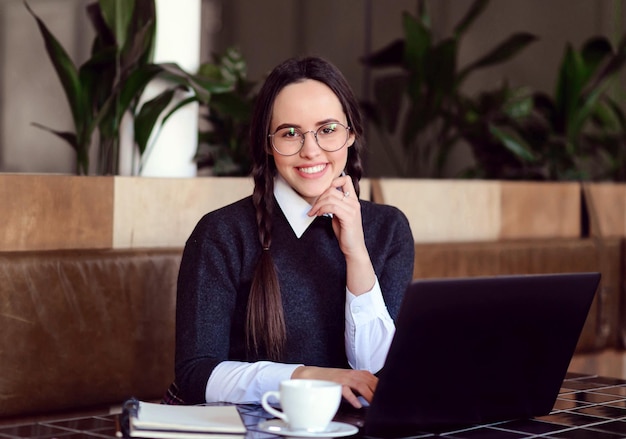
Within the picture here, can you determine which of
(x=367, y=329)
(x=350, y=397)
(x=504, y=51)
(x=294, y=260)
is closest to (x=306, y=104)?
(x=294, y=260)

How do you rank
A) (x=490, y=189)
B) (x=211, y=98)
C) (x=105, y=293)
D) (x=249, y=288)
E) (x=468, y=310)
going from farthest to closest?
(x=490, y=189) → (x=211, y=98) → (x=105, y=293) → (x=249, y=288) → (x=468, y=310)

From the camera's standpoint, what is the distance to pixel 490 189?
10.4 feet

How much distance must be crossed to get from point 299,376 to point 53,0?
8.24 ft

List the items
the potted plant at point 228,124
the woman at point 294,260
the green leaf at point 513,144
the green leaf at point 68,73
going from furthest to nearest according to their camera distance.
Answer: the green leaf at point 513,144 < the potted plant at point 228,124 < the green leaf at point 68,73 < the woman at point 294,260

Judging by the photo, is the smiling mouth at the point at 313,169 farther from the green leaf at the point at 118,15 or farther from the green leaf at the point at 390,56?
the green leaf at the point at 390,56

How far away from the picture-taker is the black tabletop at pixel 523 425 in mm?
1178

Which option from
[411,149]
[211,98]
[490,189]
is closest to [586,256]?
[490,189]

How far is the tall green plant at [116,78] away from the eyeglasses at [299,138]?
0.70 m

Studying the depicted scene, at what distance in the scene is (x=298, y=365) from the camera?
1492 millimetres

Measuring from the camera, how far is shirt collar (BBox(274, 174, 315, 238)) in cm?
175

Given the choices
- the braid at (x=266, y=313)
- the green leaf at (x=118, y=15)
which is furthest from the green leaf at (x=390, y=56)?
the braid at (x=266, y=313)

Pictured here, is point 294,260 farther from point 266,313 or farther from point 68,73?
point 68,73

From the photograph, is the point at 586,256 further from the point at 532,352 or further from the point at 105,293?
the point at 532,352

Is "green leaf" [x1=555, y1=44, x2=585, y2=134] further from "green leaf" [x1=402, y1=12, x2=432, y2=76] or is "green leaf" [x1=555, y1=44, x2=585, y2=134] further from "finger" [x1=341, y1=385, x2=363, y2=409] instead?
"finger" [x1=341, y1=385, x2=363, y2=409]
